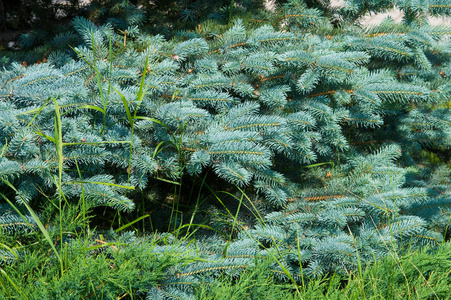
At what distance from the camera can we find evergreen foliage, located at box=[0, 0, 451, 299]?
1.45 meters

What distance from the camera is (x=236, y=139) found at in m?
1.55

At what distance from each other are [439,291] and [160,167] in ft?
3.92

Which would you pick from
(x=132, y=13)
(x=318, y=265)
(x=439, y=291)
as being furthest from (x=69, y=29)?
(x=439, y=291)

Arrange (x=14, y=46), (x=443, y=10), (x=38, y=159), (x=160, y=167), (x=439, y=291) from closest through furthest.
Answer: (x=439, y=291) < (x=38, y=159) < (x=160, y=167) < (x=443, y=10) < (x=14, y=46)

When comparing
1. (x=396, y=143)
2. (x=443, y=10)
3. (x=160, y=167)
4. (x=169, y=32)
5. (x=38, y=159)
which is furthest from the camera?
(x=169, y=32)

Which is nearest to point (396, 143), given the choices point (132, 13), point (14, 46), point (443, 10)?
point (443, 10)

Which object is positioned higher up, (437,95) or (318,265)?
(437,95)

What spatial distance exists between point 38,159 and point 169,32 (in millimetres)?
1213

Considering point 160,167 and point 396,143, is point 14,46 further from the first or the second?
point 396,143

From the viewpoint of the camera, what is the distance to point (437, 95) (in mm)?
1845

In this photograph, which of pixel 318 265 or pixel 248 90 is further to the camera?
pixel 248 90

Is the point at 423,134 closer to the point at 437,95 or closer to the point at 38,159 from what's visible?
the point at 437,95

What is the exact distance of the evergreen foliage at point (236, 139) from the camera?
1.45 metres

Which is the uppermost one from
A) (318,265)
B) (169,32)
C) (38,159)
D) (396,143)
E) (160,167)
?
(169,32)
